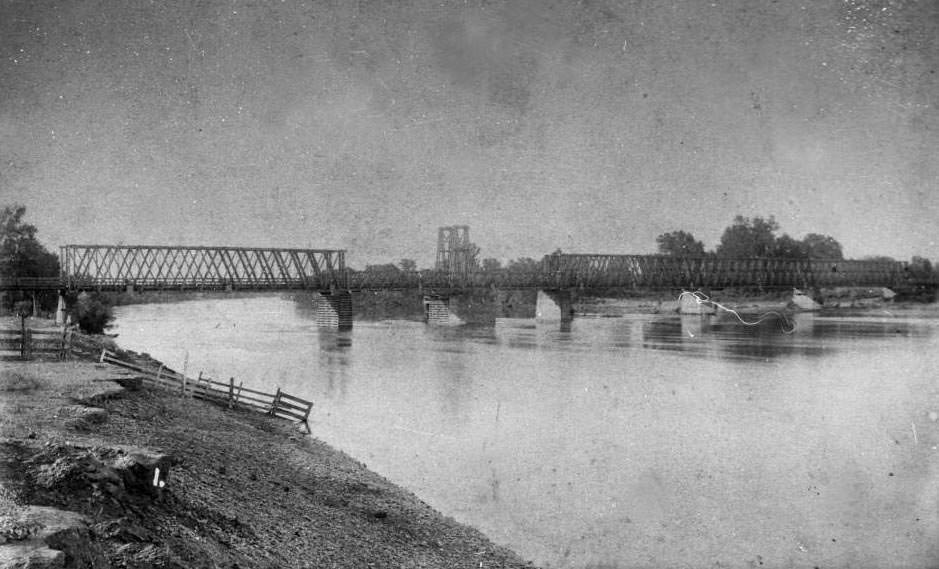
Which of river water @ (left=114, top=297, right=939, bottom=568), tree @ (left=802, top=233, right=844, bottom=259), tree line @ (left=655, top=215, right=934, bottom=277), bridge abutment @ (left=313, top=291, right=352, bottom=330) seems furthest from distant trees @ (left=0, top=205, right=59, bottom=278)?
tree @ (left=802, top=233, right=844, bottom=259)

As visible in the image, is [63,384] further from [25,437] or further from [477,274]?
[477,274]

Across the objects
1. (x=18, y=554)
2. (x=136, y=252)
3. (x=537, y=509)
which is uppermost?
(x=136, y=252)

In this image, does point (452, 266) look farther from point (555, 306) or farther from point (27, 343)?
point (27, 343)

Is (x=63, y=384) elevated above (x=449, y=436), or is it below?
above

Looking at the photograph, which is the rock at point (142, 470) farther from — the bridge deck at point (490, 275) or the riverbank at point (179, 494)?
the bridge deck at point (490, 275)

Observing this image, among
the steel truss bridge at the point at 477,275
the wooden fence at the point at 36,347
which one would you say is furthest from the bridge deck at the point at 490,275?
the wooden fence at the point at 36,347

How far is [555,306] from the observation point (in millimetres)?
101500

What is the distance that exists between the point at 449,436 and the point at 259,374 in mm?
17332

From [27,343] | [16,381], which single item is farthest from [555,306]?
[16,381]

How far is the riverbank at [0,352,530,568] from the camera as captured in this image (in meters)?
8.44

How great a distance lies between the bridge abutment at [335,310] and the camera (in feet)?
269

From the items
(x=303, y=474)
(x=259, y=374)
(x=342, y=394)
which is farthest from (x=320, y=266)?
(x=303, y=474)

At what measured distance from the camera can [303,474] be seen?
51.0ft

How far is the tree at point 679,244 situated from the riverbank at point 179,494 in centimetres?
11297
